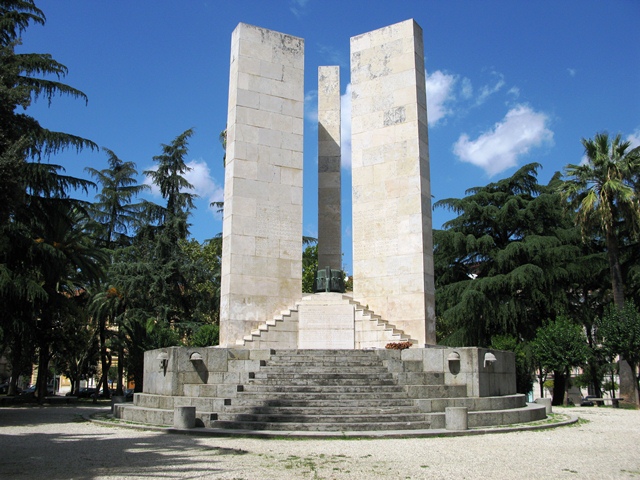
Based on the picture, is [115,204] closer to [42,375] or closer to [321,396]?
[42,375]

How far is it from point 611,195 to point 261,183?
17.0m

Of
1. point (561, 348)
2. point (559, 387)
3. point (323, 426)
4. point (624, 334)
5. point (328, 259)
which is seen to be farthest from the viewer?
point (559, 387)

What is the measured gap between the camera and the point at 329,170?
74.8ft

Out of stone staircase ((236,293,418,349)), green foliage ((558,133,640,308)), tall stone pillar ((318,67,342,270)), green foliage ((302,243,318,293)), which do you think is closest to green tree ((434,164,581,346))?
green foliage ((558,133,640,308))

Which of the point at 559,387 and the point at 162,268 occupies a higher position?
the point at 162,268

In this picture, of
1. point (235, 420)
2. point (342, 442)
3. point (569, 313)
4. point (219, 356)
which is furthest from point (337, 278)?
point (569, 313)

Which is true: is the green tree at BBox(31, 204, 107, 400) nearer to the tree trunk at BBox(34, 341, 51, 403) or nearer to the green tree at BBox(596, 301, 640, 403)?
the tree trunk at BBox(34, 341, 51, 403)

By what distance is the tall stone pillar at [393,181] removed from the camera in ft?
65.8

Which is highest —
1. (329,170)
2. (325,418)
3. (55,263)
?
(329,170)

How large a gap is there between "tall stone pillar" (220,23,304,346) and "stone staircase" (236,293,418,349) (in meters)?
0.68

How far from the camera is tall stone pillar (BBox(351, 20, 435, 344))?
20047 mm

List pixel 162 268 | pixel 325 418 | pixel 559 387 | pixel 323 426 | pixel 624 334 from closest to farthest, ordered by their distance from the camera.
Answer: pixel 323 426 → pixel 325 418 → pixel 624 334 → pixel 559 387 → pixel 162 268

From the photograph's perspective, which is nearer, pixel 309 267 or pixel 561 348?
pixel 561 348

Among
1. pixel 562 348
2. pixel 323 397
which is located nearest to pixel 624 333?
pixel 562 348
